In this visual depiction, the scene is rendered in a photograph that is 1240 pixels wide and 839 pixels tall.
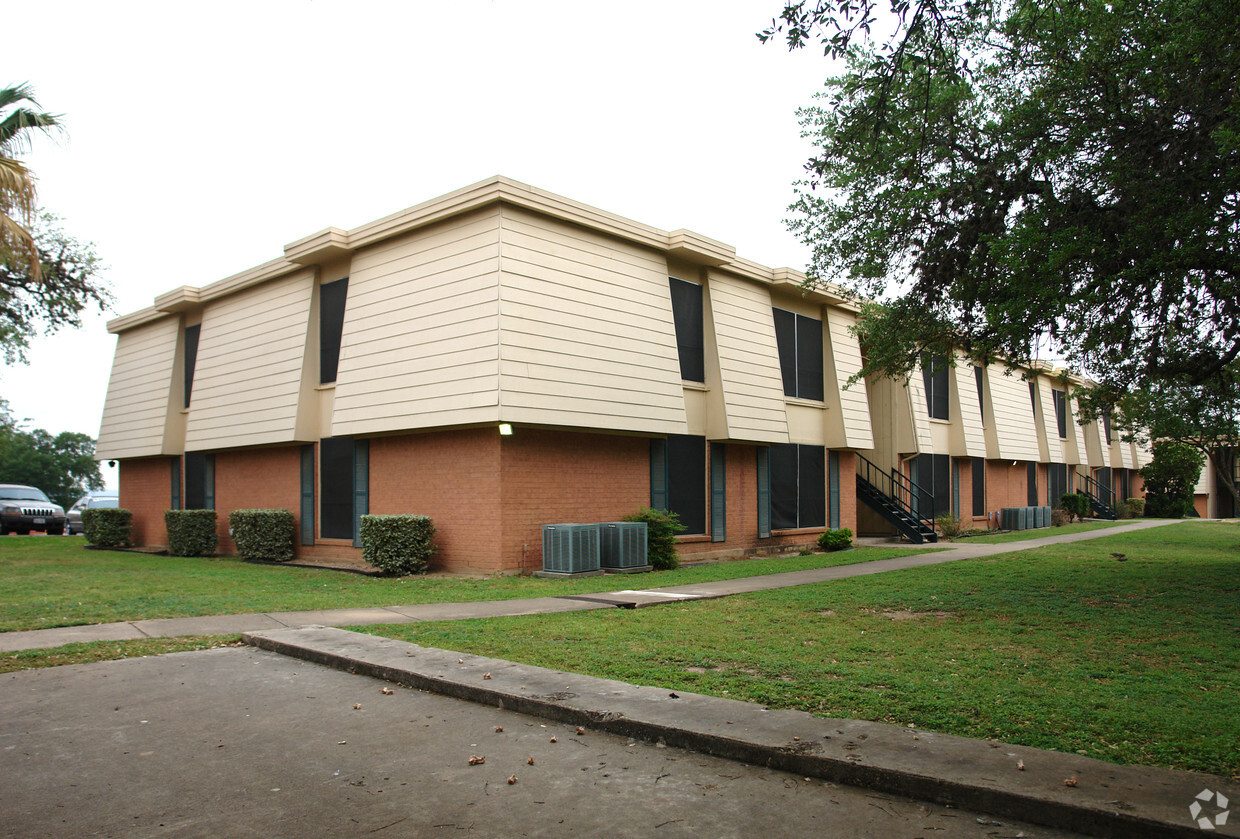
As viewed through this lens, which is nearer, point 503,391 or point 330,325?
point 503,391

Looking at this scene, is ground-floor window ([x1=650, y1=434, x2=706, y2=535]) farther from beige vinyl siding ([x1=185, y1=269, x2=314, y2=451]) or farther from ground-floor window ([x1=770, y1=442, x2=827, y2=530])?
beige vinyl siding ([x1=185, y1=269, x2=314, y2=451])

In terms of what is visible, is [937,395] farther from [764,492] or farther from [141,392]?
[141,392]

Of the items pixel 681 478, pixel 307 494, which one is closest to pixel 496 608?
pixel 681 478

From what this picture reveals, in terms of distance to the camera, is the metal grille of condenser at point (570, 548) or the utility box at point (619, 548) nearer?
the metal grille of condenser at point (570, 548)

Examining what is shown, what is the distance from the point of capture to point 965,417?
30.0 meters

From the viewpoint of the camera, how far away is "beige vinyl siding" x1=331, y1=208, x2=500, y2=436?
1535cm

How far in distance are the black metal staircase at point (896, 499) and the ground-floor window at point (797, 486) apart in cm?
309

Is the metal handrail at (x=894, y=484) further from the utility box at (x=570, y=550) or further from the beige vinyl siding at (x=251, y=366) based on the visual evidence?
the beige vinyl siding at (x=251, y=366)

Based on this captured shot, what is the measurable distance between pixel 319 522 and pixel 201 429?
225 inches

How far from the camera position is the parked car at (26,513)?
3159 centimetres

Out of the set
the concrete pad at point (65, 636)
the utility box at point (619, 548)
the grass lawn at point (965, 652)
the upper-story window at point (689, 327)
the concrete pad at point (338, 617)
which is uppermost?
the upper-story window at point (689, 327)

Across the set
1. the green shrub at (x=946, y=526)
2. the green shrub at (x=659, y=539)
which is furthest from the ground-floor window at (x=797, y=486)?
the green shrub at (x=946, y=526)

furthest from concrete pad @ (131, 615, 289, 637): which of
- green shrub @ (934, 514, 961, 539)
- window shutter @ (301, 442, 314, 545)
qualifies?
green shrub @ (934, 514, 961, 539)

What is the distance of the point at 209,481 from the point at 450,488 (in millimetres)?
10550
